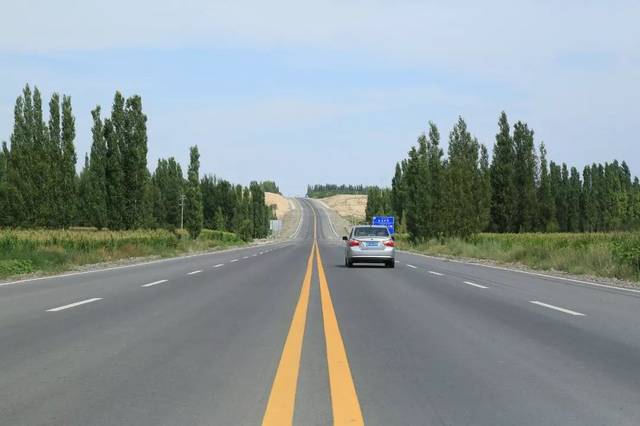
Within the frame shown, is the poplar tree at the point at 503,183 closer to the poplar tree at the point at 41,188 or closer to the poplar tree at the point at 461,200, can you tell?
the poplar tree at the point at 461,200

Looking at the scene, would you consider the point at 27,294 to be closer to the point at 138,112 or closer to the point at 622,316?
the point at 622,316

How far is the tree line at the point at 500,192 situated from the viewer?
183 feet

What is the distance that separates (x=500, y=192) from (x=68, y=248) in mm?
60066

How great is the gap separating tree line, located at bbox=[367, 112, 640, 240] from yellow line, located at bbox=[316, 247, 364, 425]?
21.7m

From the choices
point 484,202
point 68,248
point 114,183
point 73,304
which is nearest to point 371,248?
point 73,304

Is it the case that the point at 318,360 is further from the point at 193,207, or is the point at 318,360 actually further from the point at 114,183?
the point at 193,207

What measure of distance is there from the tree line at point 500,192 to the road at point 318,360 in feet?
62.9

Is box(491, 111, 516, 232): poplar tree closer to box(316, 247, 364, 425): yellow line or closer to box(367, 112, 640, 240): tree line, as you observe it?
box(367, 112, 640, 240): tree line

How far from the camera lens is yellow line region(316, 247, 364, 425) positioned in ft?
16.7

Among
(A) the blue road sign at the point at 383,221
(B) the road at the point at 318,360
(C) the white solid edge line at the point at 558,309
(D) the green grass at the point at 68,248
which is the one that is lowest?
(B) the road at the point at 318,360

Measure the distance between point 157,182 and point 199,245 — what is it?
50.8 meters

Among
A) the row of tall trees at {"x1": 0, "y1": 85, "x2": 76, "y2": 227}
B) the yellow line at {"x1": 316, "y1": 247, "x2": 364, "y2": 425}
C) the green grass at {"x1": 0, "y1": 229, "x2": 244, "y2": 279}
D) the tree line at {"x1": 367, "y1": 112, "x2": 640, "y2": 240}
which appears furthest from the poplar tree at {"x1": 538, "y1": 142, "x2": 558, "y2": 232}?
the yellow line at {"x1": 316, "y1": 247, "x2": 364, "y2": 425}

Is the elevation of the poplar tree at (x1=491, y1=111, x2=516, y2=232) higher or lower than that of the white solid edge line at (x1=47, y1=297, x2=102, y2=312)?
higher

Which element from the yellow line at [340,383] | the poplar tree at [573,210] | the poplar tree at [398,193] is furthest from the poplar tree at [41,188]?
the poplar tree at [573,210]
